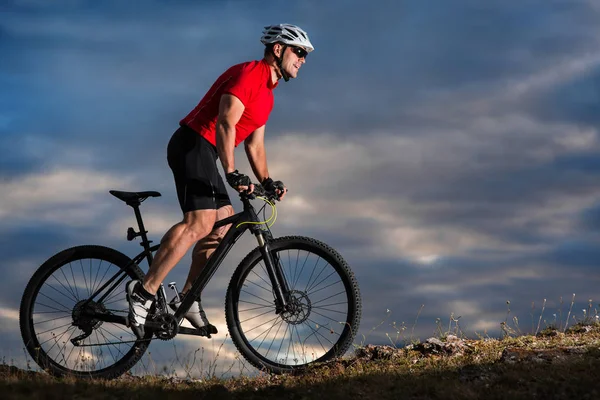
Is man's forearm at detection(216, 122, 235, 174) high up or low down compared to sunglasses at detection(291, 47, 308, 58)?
down

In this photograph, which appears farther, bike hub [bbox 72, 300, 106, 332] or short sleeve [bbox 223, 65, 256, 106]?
bike hub [bbox 72, 300, 106, 332]

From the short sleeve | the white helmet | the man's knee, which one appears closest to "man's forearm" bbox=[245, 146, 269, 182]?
the short sleeve

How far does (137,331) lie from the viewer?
7102 mm

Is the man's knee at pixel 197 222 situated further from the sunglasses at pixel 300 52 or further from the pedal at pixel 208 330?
the sunglasses at pixel 300 52

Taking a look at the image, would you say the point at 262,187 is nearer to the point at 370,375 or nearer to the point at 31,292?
the point at 370,375

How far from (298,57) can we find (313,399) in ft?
11.3

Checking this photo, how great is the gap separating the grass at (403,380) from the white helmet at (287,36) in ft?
10.7

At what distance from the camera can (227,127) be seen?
662 cm

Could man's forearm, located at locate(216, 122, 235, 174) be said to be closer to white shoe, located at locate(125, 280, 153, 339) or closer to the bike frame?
the bike frame

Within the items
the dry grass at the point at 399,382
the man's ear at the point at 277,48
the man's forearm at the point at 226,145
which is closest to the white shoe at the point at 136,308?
the dry grass at the point at 399,382

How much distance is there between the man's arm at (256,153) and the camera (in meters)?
7.41

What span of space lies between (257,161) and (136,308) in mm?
1979

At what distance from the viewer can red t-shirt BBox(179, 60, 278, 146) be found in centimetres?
680

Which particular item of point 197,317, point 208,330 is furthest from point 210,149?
point 208,330
